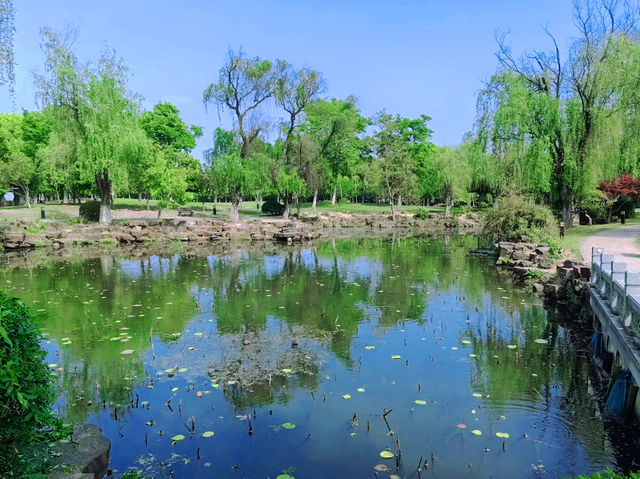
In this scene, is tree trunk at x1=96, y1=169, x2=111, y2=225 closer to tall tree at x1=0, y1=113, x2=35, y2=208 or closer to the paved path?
tall tree at x1=0, y1=113, x2=35, y2=208

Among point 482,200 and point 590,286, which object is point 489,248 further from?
point 482,200

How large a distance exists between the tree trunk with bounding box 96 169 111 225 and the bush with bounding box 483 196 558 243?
909 inches

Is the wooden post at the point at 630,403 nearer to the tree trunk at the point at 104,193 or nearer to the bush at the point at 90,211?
the tree trunk at the point at 104,193

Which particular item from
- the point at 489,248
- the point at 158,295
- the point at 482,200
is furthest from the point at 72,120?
the point at 482,200

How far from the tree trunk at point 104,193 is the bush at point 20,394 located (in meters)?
28.1

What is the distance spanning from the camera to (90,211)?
31938 mm

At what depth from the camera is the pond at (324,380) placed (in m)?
4.77

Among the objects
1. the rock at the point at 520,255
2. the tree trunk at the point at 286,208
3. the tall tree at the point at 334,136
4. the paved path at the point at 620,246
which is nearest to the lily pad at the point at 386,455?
the paved path at the point at 620,246

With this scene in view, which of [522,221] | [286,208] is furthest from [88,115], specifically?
[522,221]

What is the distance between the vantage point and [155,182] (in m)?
31.4

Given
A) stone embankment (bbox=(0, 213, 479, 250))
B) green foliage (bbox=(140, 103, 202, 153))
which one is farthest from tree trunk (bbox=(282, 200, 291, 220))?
green foliage (bbox=(140, 103, 202, 153))

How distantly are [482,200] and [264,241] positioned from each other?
42344 millimetres

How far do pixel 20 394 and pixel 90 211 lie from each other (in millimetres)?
32436

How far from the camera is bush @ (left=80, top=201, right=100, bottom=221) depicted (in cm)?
3192
